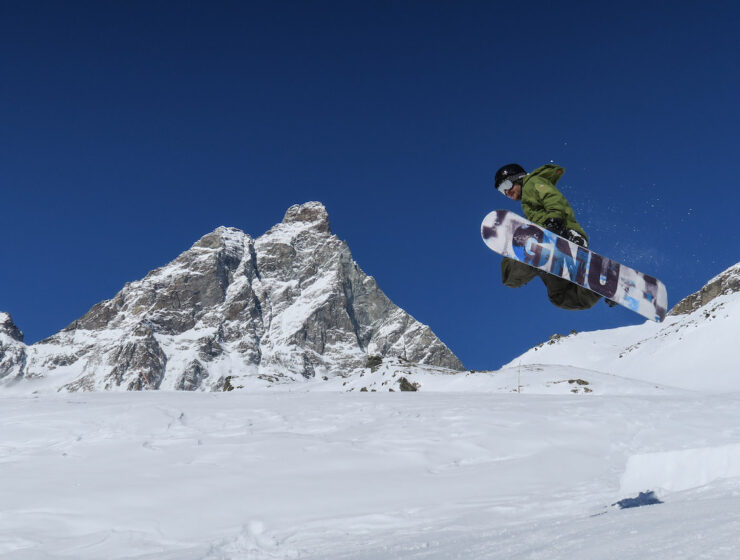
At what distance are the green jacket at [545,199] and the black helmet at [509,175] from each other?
A: 0.14 meters

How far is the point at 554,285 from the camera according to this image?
28.7 ft

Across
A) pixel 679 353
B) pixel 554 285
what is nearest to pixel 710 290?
pixel 679 353

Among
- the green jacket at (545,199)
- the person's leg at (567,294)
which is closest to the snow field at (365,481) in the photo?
the person's leg at (567,294)

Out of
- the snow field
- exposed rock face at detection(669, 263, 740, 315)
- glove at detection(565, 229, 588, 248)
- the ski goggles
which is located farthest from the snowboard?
exposed rock face at detection(669, 263, 740, 315)

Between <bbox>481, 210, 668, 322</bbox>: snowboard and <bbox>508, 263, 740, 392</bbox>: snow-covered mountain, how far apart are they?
686 inches

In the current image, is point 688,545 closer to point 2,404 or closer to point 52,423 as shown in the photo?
point 52,423

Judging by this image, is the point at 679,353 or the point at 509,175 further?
the point at 679,353

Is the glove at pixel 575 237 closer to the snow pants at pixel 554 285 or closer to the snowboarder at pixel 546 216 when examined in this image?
the snowboarder at pixel 546 216

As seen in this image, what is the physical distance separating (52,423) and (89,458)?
229cm

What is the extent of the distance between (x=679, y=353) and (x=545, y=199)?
1049 inches

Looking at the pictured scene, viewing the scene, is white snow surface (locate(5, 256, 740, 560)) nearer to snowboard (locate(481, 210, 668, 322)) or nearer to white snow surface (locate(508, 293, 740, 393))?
snowboard (locate(481, 210, 668, 322))

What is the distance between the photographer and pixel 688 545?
291 cm

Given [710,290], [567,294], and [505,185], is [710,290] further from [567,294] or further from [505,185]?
[505,185]

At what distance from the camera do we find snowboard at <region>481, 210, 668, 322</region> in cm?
823
